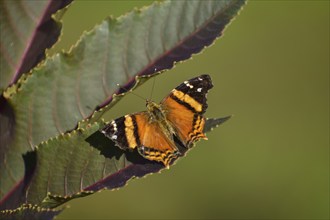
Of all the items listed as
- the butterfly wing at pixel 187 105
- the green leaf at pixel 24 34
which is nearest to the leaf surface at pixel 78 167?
the green leaf at pixel 24 34

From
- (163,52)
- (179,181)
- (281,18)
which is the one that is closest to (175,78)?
(179,181)

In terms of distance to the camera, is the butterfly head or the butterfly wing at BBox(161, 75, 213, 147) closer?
the butterfly wing at BBox(161, 75, 213, 147)

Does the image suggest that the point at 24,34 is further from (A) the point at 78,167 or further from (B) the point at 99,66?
(A) the point at 78,167

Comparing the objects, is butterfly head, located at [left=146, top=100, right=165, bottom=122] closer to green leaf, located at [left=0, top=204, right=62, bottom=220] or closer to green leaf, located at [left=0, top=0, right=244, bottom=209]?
green leaf, located at [left=0, top=0, right=244, bottom=209]

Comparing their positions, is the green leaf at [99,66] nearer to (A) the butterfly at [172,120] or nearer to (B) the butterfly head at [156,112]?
(A) the butterfly at [172,120]

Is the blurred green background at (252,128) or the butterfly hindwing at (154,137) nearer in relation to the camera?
the butterfly hindwing at (154,137)

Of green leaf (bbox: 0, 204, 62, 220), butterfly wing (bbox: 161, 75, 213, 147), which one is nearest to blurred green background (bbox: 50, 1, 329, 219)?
butterfly wing (bbox: 161, 75, 213, 147)
